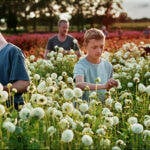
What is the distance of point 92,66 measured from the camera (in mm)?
5090

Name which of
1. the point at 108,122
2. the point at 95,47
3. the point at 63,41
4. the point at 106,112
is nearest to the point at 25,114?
the point at 108,122

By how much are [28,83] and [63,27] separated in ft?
16.1

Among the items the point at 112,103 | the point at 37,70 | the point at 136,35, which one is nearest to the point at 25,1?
the point at 136,35

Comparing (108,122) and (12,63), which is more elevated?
(12,63)

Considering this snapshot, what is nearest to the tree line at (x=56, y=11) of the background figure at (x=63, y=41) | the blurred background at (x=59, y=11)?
the blurred background at (x=59, y=11)

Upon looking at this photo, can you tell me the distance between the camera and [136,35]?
1056 inches

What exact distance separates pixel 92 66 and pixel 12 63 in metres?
1.11

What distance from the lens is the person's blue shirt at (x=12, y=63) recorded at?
4145 mm

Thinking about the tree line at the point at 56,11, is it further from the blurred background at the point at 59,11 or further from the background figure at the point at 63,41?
the background figure at the point at 63,41

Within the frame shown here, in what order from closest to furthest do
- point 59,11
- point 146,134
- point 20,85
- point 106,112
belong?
point 146,134 < point 106,112 < point 20,85 < point 59,11

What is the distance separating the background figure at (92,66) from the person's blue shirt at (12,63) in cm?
77

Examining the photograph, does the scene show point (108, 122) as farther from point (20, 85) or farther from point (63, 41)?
point (63, 41)

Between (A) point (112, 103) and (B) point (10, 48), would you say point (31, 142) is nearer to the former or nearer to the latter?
(B) point (10, 48)

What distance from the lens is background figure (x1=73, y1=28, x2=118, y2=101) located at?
4848mm
